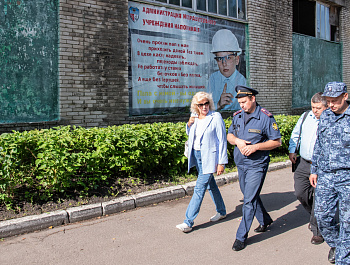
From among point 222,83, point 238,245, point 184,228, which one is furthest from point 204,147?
point 222,83

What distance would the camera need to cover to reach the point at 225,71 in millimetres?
11242

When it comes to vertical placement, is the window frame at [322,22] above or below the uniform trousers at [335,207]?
above

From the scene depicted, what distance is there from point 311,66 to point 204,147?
11623 millimetres

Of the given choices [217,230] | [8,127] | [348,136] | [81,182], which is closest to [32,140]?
[81,182]

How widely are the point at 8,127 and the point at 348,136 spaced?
6207 mm

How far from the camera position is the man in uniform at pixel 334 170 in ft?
11.1

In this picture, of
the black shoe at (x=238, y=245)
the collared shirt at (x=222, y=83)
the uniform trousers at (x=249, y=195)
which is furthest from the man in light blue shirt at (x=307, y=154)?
the collared shirt at (x=222, y=83)

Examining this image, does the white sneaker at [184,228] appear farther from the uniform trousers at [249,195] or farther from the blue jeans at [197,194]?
the uniform trousers at [249,195]


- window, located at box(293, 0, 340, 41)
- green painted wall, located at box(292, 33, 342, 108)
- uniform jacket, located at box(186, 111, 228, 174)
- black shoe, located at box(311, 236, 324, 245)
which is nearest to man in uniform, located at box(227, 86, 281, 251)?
uniform jacket, located at box(186, 111, 228, 174)

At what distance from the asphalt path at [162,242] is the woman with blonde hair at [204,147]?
38 cm

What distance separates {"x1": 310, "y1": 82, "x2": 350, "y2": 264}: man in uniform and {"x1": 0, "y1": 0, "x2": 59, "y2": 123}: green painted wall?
5.85m

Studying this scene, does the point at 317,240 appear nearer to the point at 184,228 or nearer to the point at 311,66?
the point at 184,228

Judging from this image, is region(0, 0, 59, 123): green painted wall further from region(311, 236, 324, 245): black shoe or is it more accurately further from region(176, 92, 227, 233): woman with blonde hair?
region(311, 236, 324, 245): black shoe

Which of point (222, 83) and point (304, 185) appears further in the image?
point (222, 83)
